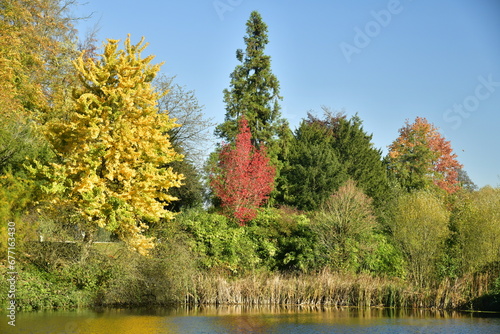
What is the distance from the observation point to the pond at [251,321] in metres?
16.0

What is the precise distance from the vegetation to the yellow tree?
0.06 metres

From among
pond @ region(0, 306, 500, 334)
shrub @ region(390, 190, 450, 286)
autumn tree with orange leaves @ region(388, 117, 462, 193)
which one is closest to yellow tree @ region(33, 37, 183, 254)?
pond @ region(0, 306, 500, 334)

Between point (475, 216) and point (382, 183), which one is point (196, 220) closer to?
point (475, 216)

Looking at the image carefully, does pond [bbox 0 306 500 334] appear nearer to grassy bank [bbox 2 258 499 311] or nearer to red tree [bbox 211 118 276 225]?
grassy bank [bbox 2 258 499 311]

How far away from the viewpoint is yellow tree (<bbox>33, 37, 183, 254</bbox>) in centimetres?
2241

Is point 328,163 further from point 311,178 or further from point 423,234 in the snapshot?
point 423,234

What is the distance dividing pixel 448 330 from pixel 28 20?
2624cm

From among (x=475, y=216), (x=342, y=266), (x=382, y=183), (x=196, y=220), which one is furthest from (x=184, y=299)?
(x=382, y=183)

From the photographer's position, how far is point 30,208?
954 inches

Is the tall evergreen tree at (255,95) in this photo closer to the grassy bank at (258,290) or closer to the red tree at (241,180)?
the red tree at (241,180)

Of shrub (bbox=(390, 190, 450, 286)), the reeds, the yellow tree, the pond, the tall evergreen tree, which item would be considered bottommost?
the pond

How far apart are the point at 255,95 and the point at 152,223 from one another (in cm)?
1665

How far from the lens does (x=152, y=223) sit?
27312 millimetres

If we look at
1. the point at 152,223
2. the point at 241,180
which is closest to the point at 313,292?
the point at 152,223
